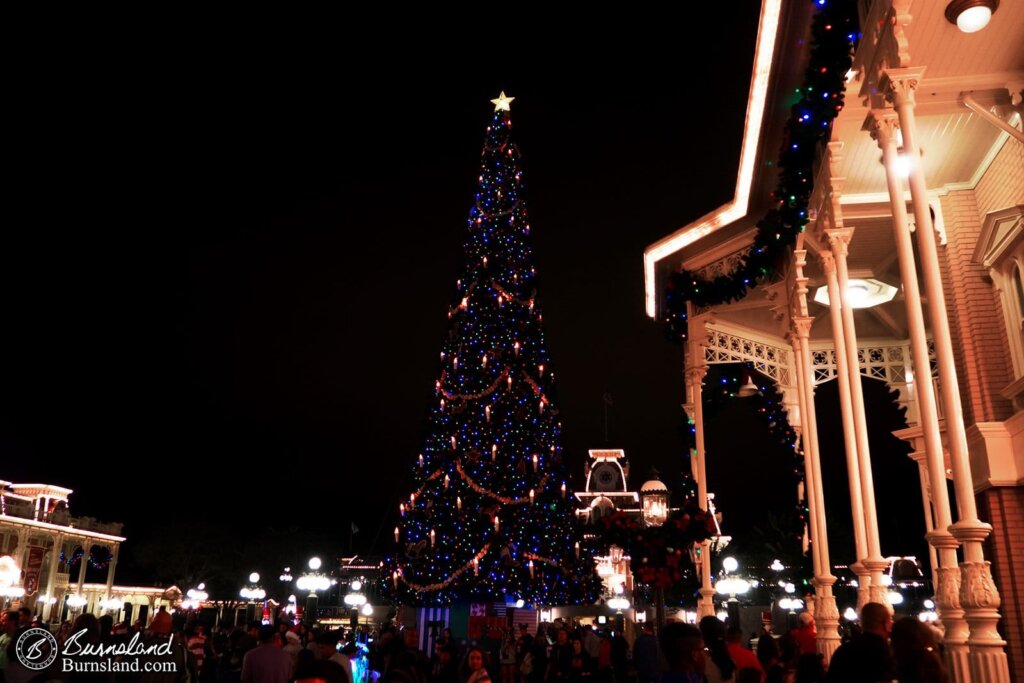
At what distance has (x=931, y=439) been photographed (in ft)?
24.8

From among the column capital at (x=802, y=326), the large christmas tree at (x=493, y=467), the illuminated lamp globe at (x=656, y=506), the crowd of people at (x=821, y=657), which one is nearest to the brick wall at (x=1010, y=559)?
the column capital at (x=802, y=326)

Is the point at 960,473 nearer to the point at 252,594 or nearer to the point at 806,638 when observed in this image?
the point at 806,638

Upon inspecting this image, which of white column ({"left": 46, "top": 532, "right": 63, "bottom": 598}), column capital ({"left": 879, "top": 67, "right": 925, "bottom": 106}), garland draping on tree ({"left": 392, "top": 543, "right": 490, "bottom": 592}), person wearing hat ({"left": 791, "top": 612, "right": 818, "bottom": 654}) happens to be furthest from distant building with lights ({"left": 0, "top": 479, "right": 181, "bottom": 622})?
column capital ({"left": 879, "top": 67, "right": 925, "bottom": 106})

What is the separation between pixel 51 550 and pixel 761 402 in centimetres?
4186

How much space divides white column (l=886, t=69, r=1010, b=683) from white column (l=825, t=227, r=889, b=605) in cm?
321

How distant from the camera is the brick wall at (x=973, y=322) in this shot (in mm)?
11930

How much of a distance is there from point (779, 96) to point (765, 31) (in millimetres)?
1228

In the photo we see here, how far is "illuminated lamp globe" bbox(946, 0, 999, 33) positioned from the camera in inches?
335

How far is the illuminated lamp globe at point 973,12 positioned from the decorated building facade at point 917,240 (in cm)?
3

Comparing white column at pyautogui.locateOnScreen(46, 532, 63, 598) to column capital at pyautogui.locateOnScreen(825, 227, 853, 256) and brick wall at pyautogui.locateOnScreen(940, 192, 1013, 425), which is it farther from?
brick wall at pyautogui.locateOnScreen(940, 192, 1013, 425)

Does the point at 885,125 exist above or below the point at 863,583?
above

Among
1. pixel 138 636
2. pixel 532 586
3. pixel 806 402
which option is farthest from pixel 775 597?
A: pixel 138 636

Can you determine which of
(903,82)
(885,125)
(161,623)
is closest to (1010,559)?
(885,125)

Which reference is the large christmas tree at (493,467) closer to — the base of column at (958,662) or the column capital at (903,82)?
the base of column at (958,662)
